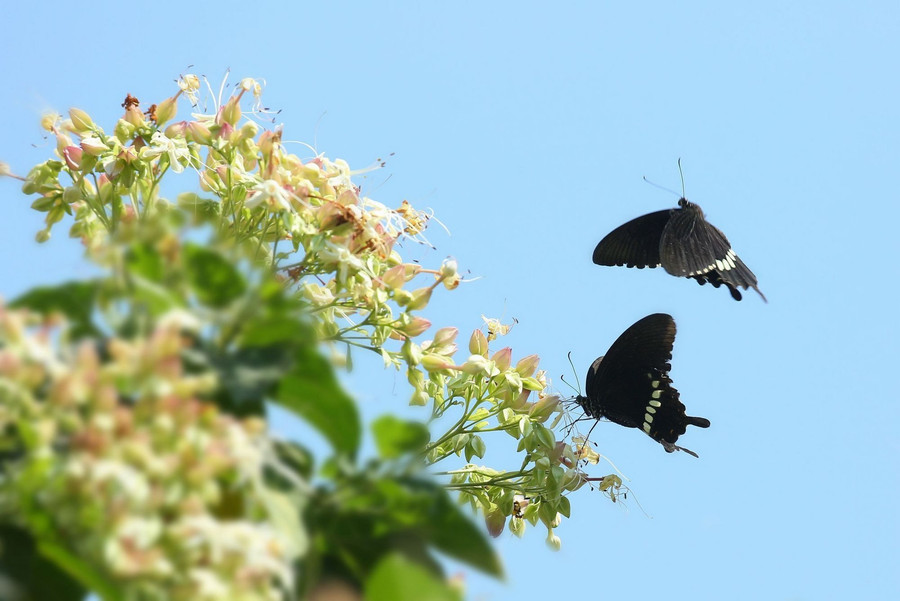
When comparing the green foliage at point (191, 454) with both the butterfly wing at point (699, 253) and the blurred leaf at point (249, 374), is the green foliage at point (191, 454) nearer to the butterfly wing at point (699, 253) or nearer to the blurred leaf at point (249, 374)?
the blurred leaf at point (249, 374)

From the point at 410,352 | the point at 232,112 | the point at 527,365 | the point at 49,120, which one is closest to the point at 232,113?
the point at 232,112

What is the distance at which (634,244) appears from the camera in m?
4.25

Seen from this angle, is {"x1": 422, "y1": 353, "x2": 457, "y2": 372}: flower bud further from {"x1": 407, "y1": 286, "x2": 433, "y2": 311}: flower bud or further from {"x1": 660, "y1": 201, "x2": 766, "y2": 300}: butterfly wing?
{"x1": 660, "y1": 201, "x2": 766, "y2": 300}: butterfly wing

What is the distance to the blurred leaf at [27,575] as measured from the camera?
58 centimetres

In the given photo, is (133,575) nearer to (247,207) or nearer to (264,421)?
(264,421)

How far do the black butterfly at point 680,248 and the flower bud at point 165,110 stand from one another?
1963mm

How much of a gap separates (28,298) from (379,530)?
263mm

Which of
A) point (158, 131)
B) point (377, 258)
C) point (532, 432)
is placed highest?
point (158, 131)

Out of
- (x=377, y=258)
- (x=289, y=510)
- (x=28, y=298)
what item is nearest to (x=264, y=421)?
(x=289, y=510)

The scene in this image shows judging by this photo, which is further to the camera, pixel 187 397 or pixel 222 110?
pixel 222 110

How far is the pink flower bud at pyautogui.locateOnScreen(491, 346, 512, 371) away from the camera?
231 centimetres

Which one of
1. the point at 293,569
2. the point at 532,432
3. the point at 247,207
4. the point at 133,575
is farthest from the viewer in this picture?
the point at 532,432

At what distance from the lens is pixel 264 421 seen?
0.63m

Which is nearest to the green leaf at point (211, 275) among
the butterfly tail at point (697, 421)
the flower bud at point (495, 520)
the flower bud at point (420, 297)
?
the flower bud at point (420, 297)
